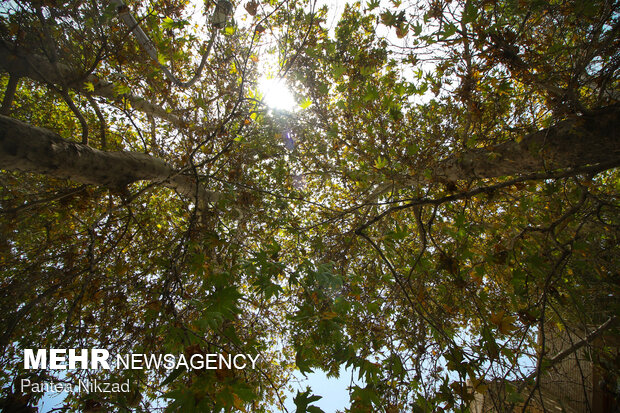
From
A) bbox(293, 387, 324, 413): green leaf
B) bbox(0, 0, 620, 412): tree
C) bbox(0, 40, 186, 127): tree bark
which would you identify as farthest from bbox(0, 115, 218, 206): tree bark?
bbox(293, 387, 324, 413): green leaf

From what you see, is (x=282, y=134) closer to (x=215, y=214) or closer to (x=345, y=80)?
(x=345, y=80)

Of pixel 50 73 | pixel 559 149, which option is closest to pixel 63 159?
pixel 50 73

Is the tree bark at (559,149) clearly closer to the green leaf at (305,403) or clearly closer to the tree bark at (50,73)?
the green leaf at (305,403)

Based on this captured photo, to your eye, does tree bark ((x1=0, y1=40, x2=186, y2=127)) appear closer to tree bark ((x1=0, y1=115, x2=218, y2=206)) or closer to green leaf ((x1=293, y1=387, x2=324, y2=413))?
tree bark ((x1=0, y1=115, x2=218, y2=206))

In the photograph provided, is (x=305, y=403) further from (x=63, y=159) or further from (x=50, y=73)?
(x=50, y=73)

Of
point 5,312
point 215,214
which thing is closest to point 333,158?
point 215,214

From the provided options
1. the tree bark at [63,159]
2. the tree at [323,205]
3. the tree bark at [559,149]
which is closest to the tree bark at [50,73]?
the tree at [323,205]

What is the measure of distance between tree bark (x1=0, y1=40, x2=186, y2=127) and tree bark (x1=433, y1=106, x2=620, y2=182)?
360 centimetres

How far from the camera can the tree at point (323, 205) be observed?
6.13ft

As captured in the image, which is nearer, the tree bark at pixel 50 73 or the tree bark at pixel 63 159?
the tree bark at pixel 63 159

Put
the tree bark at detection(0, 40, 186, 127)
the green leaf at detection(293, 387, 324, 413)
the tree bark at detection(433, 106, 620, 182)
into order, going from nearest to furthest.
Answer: the green leaf at detection(293, 387, 324, 413), the tree bark at detection(433, 106, 620, 182), the tree bark at detection(0, 40, 186, 127)

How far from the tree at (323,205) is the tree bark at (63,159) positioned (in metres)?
0.01

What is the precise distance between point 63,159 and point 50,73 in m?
2.62

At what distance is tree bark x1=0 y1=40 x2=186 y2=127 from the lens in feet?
9.19
